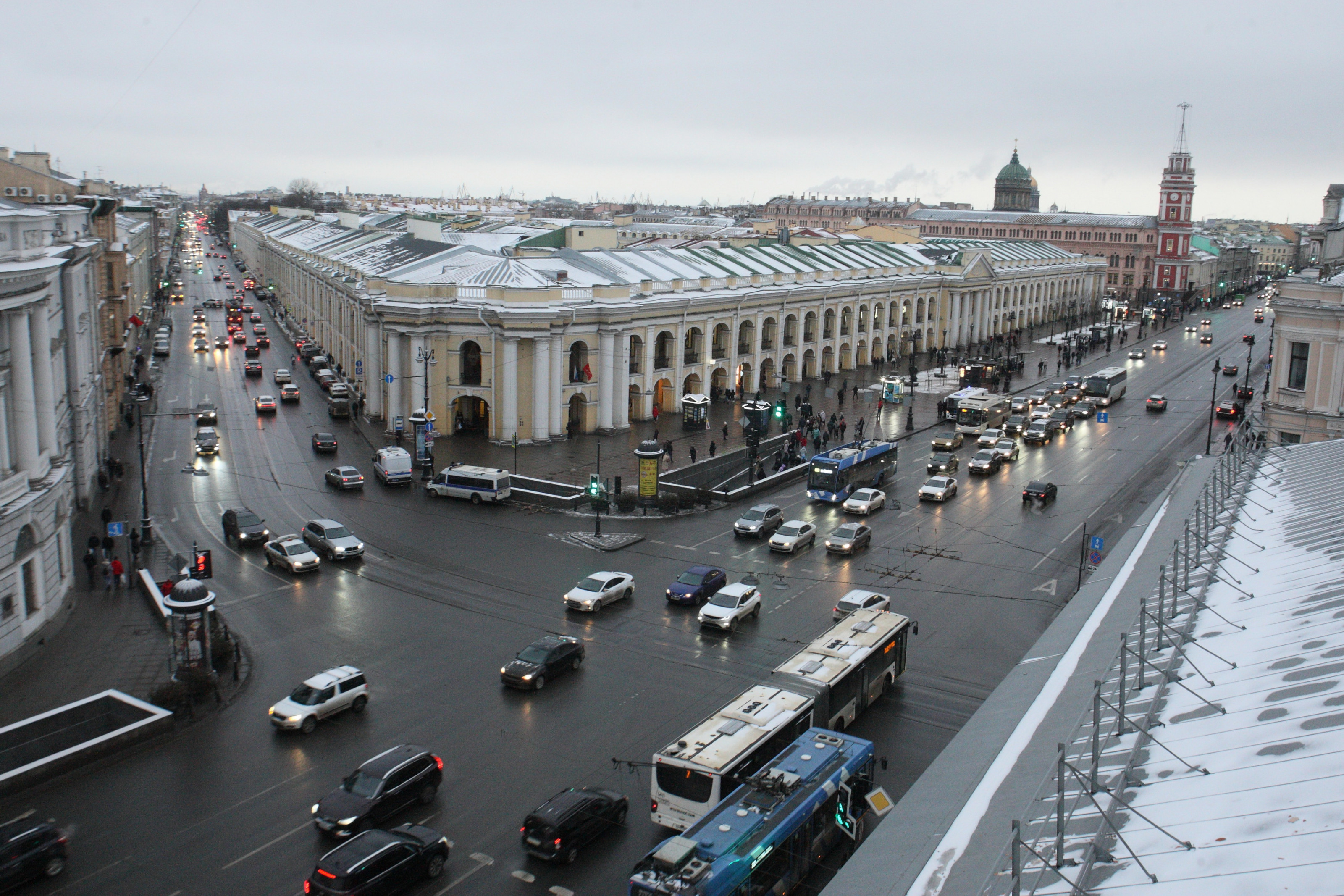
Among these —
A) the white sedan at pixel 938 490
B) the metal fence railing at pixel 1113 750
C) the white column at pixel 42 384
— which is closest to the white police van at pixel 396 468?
the white column at pixel 42 384

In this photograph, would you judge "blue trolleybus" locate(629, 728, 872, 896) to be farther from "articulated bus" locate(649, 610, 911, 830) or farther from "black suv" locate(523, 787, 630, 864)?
"black suv" locate(523, 787, 630, 864)

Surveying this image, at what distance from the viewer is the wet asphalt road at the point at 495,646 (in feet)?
58.2

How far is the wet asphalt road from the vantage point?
17734mm

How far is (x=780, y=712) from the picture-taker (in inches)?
749

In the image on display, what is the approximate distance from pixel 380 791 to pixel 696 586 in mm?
13365

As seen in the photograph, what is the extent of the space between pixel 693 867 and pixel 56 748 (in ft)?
44.3

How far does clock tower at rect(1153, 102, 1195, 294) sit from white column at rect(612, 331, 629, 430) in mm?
112802

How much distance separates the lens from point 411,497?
41.5 meters

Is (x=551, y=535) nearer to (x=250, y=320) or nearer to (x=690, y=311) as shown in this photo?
(x=690, y=311)

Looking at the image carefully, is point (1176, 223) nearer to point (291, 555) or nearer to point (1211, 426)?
point (1211, 426)

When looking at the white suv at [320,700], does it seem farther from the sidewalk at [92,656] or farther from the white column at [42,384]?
the white column at [42,384]

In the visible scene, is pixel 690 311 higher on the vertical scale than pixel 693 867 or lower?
higher

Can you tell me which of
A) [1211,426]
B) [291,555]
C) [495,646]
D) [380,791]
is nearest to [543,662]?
[495,646]

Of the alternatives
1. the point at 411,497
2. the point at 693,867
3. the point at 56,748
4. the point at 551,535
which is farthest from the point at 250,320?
the point at 693,867
